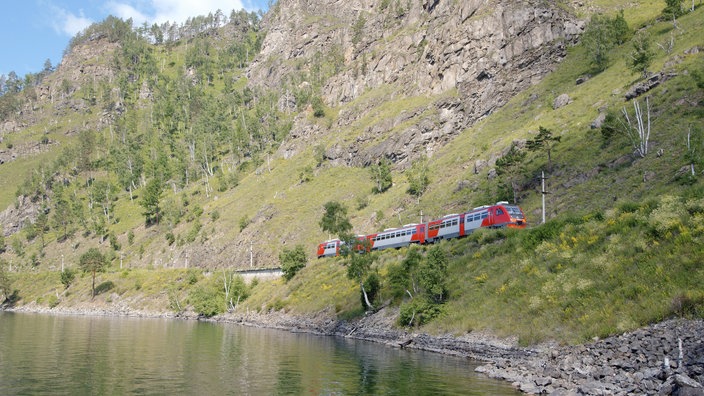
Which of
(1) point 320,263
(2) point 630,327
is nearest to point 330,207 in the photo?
(1) point 320,263

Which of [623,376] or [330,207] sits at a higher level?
[330,207]

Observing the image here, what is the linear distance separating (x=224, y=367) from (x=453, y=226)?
39.8 m

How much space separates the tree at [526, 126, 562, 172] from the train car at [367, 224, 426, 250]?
22.7m

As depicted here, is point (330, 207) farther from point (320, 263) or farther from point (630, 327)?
point (630, 327)

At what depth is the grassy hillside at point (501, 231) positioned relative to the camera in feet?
119

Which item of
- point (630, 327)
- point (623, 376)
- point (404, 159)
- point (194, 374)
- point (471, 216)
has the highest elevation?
point (404, 159)

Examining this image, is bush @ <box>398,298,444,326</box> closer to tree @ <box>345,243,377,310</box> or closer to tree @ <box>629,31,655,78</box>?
tree @ <box>345,243,377,310</box>

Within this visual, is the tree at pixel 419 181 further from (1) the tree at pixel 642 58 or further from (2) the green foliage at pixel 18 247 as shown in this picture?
(2) the green foliage at pixel 18 247

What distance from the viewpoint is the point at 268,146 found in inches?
7146

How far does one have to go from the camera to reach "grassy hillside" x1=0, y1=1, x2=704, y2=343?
119ft

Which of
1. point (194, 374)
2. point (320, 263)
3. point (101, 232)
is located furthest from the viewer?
point (101, 232)

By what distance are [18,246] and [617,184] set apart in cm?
16931

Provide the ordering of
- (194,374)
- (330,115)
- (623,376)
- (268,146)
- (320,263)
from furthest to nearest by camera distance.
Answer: (268,146) < (330,115) < (320,263) < (194,374) < (623,376)

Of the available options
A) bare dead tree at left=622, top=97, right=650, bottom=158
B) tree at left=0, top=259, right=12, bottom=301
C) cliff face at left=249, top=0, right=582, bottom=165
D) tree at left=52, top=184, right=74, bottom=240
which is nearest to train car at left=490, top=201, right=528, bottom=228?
bare dead tree at left=622, top=97, right=650, bottom=158
